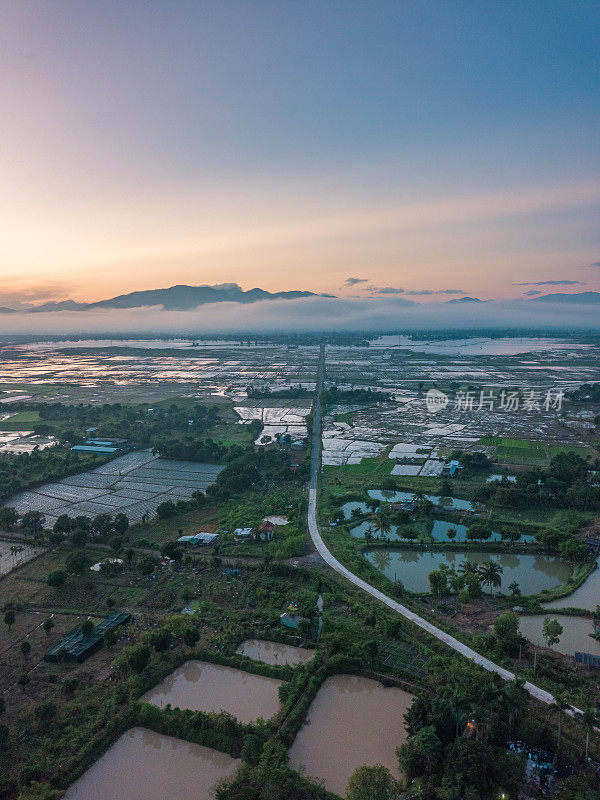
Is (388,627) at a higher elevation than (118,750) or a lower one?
higher

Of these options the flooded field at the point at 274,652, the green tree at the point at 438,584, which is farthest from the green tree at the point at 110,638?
the green tree at the point at 438,584

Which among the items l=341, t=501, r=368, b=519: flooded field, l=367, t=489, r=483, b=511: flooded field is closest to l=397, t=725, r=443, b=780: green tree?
l=341, t=501, r=368, b=519: flooded field

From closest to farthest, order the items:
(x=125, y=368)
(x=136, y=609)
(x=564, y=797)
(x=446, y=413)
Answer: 1. (x=564, y=797)
2. (x=136, y=609)
3. (x=446, y=413)
4. (x=125, y=368)

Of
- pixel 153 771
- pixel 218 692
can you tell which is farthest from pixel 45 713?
pixel 218 692

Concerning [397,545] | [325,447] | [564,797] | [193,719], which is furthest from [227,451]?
[564,797]

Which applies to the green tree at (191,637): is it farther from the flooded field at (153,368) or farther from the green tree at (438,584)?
the flooded field at (153,368)

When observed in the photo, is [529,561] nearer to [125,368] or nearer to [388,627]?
[388,627]
